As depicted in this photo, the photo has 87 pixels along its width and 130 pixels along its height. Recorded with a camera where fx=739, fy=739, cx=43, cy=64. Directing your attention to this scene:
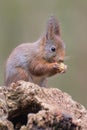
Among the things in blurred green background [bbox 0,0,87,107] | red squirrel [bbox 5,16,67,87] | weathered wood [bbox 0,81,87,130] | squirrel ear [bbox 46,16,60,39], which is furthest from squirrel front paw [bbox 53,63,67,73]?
blurred green background [bbox 0,0,87,107]

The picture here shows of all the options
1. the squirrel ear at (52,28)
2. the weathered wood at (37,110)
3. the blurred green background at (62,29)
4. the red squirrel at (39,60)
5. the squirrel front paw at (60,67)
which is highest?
the blurred green background at (62,29)

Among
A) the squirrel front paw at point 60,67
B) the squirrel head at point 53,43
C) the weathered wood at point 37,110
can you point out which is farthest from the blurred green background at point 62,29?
the weathered wood at point 37,110

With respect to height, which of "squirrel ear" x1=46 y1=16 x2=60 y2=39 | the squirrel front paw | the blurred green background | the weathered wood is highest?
the blurred green background

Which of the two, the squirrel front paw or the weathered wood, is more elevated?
the squirrel front paw

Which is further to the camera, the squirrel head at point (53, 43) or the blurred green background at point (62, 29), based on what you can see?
the blurred green background at point (62, 29)

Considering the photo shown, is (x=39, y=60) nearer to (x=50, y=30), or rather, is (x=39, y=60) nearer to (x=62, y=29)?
(x=50, y=30)

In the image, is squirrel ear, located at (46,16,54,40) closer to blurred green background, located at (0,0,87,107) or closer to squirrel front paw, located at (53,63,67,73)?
squirrel front paw, located at (53,63,67,73)

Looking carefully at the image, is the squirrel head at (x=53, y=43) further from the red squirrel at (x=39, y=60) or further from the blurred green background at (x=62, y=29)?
the blurred green background at (x=62, y=29)
